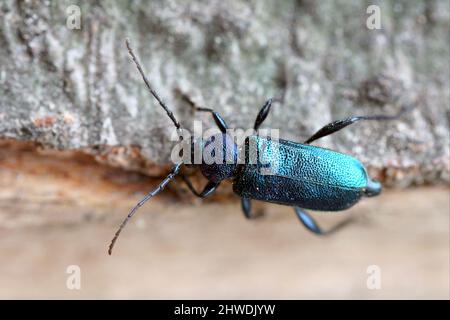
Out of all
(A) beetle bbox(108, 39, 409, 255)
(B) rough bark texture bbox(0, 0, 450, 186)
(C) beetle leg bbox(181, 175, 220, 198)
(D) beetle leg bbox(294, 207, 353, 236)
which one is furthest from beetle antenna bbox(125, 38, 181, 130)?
(D) beetle leg bbox(294, 207, 353, 236)

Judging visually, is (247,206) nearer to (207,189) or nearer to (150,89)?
(207,189)

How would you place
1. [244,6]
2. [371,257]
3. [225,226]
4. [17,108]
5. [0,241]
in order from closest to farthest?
[17,108]
[244,6]
[0,241]
[225,226]
[371,257]

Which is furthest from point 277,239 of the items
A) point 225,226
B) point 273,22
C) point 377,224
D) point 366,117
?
point 273,22

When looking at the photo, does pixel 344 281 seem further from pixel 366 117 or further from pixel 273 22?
pixel 273 22

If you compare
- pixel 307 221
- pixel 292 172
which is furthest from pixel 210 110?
pixel 307 221

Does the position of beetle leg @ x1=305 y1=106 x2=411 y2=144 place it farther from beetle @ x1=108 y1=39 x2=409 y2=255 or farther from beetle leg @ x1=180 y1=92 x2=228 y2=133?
beetle leg @ x1=180 y1=92 x2=228 y2=133

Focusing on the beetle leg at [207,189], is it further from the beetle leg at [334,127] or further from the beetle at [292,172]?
the beetle leg at [334,127]

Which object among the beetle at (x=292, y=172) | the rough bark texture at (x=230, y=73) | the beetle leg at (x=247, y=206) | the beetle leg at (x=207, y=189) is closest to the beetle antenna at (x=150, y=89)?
the rough bark texture at (x=230, y=73)
